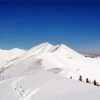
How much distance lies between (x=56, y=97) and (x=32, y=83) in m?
4.80

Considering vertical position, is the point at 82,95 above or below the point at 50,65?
below

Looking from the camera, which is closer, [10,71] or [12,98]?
[12,98]

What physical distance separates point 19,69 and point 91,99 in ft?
152

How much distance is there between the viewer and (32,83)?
61.3ft

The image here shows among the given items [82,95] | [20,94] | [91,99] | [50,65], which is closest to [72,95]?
[82,95]

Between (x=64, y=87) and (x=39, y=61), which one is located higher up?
(x=39, y=61)

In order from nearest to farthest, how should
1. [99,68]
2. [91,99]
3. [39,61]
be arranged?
[91,99], [39,61], [99,68]

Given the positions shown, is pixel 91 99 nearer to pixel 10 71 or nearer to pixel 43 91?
pixel 43 91

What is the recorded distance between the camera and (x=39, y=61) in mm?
60469

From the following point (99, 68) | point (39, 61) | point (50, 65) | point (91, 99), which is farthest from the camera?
point (99, 68)

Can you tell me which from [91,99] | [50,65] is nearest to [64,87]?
[91,99]

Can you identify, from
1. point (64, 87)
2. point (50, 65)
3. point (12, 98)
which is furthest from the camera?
point (50, 65)

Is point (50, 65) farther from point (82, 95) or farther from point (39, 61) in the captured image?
point (82, 95)

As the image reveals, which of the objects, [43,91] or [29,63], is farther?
[29,63]
